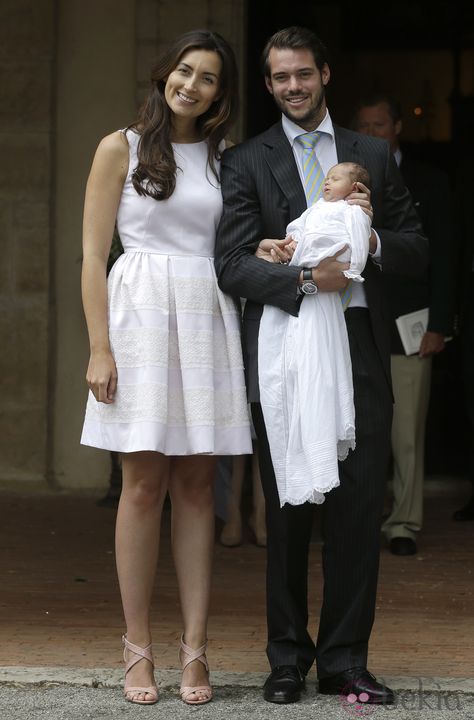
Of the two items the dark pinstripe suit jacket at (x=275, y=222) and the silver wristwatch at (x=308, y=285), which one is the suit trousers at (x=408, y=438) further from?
the silver wristwatch at (x=308, y=285)

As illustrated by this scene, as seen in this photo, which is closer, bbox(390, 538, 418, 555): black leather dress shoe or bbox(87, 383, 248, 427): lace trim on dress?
bbox(87, 383, 248, 427): lace trim on dress

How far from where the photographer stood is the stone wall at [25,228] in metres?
8.42

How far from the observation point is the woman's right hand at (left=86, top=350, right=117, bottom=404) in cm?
464

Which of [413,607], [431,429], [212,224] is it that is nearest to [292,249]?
[212,224]

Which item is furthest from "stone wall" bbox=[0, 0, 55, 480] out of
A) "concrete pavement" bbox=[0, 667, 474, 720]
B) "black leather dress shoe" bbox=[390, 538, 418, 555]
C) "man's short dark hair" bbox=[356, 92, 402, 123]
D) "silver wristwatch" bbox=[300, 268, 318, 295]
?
"silver wristwatch" bbox=[300, 268, 318, 295]

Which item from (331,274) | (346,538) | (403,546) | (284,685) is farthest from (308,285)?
(403,546)

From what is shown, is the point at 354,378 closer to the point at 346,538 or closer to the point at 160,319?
the point at 346,538

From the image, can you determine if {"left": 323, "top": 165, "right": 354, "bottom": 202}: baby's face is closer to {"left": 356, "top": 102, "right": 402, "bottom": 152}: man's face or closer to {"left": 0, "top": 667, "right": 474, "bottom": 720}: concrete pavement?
{"left": 0, "top": 667, "right": 474, "bottom": 720}: concrete pavement

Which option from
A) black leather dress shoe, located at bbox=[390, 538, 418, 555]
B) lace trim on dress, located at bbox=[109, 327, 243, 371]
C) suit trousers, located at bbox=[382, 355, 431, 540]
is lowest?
black leather dress shoe, located at bbox=[390, 538, 418, 555]

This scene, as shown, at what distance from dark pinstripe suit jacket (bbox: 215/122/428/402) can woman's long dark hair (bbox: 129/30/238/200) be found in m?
0.12

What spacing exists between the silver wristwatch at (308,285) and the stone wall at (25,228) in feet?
13.7

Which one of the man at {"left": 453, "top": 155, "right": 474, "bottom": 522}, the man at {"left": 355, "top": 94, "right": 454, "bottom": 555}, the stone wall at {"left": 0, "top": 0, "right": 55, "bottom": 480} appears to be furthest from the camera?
the stone wall at {"left": 0, "top": 0, "right": 55, "bottom": 480}

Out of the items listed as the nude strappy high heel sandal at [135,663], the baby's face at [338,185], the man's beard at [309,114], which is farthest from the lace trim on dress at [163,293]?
the nude strappy high heel sandal at [135,663]

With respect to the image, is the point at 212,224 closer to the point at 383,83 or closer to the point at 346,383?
the point at 346,383
